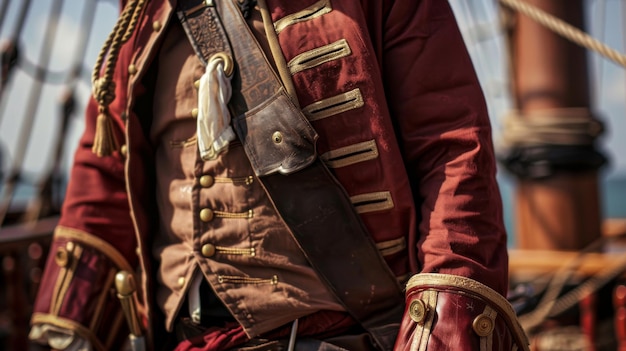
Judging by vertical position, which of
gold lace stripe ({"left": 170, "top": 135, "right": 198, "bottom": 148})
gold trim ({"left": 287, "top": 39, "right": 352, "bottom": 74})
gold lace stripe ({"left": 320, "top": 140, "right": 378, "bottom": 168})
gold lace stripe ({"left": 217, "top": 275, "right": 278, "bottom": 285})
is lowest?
gold lace stripe ({"left": 217, "top": 275, "right": 278, "bottom": 285})

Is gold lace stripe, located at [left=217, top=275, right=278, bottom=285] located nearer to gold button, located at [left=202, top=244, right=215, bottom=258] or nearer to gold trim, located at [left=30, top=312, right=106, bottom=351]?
gold button, located at [left=202, top=244, right=215, bottom=258]

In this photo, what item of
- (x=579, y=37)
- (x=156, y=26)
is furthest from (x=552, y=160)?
(x=156, y=26)

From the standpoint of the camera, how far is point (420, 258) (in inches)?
52.9

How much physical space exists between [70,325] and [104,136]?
44 centimetres

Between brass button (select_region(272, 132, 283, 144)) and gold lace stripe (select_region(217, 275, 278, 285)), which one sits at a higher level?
brass button (select_region(272, 132, 283, 144))

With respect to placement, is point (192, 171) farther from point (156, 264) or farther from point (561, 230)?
point (561, 230)

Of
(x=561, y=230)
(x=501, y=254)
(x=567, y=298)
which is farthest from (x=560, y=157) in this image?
(x=501, y=254)

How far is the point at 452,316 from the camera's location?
124cm

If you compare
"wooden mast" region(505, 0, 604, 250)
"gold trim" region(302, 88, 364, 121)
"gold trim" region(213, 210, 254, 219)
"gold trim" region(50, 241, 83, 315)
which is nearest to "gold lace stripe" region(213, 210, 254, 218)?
"gold trim" region(213, 210, 254, 219)

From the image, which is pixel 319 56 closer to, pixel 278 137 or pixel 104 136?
pixel 278 137

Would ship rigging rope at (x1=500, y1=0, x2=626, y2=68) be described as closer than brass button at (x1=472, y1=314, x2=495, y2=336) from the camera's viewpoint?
No

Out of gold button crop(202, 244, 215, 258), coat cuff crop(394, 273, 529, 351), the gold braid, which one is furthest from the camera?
the gold braid

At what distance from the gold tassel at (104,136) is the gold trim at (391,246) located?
0.67 metres

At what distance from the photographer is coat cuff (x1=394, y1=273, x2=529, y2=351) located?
1.23 metres
